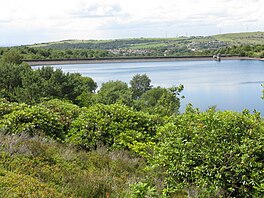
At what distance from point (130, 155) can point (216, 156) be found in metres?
2.89

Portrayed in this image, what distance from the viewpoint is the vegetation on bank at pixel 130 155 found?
14.1ft

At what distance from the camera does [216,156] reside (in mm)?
4367

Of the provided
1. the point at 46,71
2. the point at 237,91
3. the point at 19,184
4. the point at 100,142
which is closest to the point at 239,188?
the point at 19,184

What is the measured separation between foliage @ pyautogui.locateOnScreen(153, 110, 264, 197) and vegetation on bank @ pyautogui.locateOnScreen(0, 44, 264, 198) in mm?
12

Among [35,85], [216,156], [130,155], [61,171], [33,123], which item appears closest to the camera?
[216,156]

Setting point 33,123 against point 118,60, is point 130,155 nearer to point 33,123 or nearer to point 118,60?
point 33,123

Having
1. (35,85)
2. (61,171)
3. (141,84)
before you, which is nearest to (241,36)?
(141,84)

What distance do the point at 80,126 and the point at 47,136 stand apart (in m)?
0.76

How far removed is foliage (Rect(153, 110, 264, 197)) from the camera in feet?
13.9

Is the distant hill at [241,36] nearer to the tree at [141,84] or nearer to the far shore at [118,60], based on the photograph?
the far shore at [118,60]

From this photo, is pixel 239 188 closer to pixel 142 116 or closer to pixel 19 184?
pixel 19 184

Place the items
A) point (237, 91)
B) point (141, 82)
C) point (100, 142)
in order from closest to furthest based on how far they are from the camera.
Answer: point (100, 142)
point (237, 91)
point (141, 82)

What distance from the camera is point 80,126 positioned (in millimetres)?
7762

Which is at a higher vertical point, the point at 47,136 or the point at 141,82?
the point at 47,136
